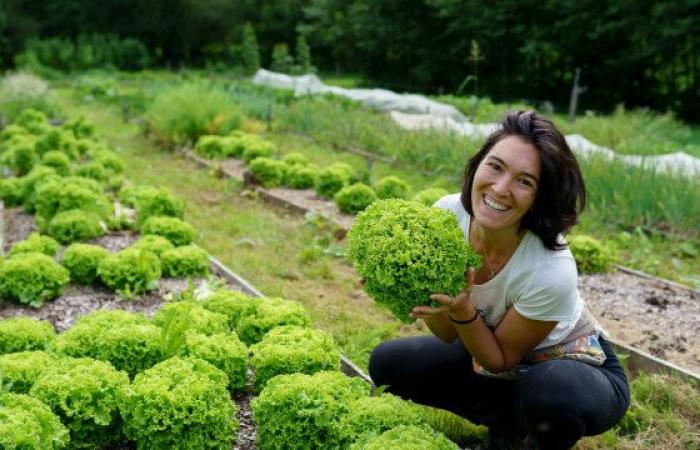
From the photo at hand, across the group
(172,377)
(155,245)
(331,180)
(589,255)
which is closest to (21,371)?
(172,377)

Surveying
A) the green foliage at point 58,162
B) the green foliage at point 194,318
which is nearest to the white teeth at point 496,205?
the green foliage at point 194,318

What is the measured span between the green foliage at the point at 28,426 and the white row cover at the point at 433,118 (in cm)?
587

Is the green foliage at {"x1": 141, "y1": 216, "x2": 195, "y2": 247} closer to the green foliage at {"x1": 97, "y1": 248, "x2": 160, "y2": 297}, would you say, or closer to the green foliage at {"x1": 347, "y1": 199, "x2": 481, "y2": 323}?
the green foliage at {"x1": 97, "y1": 248, "x2": 160, "y2": 297}

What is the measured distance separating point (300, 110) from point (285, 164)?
4181 mm

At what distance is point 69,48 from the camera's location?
31.7 m

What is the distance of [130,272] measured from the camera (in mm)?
4980

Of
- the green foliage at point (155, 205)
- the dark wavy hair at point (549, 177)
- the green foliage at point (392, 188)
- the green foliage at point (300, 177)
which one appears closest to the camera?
the dark wavy hair at point (549, 177)

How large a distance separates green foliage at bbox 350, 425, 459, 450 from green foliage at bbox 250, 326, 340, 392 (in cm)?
71

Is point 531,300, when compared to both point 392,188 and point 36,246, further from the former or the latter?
point 392,188

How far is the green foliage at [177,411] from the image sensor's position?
9.56ft

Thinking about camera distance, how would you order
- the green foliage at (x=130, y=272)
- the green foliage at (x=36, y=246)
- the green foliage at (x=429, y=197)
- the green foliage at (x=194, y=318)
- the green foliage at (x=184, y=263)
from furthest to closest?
the green foliage at (x=429, y=197) → the green foliage at (x=184, y=263) → the green foliage at (x=36, y=246) → the green foliage at (x=130, y=272) → the green foliage at (x=194, y=318)

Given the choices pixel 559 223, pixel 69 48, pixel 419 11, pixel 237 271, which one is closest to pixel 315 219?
pixel 237 271

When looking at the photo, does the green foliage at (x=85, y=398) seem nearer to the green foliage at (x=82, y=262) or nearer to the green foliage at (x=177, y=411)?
the green foliage at (x=177, y=411)

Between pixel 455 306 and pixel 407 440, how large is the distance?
0.56 meters
